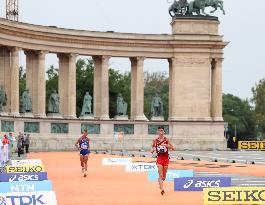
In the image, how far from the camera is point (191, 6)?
9106 cm

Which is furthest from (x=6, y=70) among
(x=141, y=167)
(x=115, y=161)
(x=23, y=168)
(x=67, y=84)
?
(x=23, y=168)

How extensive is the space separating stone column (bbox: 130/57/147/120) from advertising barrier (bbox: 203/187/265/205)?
64.1 m

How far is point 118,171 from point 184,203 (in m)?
18.6

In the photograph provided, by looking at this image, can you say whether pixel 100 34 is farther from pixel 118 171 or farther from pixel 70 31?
pixel 118 171

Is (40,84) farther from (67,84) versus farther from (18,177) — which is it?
(18,177)

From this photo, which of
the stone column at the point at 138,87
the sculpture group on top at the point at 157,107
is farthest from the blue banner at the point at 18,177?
the sculpture group on top at the point at 157,107

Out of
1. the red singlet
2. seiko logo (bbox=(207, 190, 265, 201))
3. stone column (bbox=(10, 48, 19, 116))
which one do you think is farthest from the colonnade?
seiko logo (bbox=(207, 190, 265, 201))

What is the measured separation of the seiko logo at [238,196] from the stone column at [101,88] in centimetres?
6322

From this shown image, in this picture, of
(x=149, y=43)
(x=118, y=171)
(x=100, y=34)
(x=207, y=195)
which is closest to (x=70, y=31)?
(x=100, y=34)

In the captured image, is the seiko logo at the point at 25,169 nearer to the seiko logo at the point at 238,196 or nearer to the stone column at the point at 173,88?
the seiko logo at the point at 238,196

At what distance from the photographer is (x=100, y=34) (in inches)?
3322

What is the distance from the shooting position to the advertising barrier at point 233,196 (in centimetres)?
2175

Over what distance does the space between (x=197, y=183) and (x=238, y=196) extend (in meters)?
7.56

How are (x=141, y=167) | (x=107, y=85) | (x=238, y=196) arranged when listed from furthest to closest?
1. (x=107, y=85)
2. (x=141, y=167)
3. (x=238, y=196)
